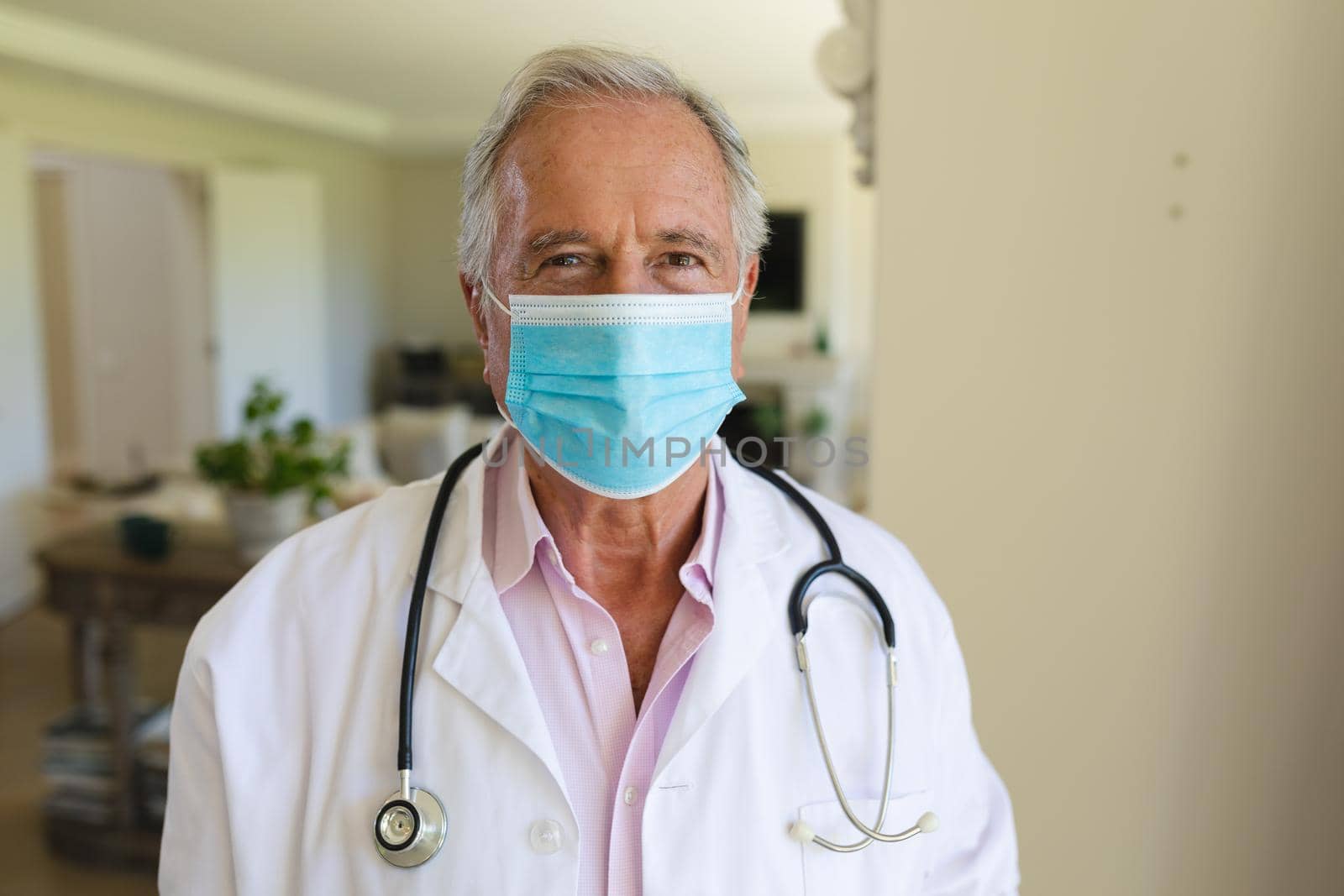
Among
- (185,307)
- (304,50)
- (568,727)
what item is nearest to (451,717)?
(568,727)

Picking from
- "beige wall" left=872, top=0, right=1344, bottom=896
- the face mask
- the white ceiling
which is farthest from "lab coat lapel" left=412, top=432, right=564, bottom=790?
the white ceiling

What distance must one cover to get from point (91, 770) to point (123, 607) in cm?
58

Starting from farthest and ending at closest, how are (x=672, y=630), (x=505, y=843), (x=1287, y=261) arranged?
(x=1287, y=261) < (x=672, y=630) < (x=505, y=843)

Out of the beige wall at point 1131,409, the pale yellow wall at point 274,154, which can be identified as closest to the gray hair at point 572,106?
the beige wall at point 1131,409

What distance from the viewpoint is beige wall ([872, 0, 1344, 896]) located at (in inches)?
57.7

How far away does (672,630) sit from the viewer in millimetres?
1093

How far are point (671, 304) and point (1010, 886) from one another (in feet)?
2.53

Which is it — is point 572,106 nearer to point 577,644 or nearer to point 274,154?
point 577,644

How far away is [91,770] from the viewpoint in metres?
3.21

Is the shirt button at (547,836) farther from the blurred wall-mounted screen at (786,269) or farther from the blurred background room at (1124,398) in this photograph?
the blurred wall-mounted screen at (786,269)

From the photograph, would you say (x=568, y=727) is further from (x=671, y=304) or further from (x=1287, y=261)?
(x=1287, y=261)

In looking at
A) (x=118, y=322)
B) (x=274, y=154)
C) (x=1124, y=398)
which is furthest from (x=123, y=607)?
(x=118, y=322)

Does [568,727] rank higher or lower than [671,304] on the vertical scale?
lower

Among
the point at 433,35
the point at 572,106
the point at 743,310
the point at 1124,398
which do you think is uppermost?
the point at 433,35
